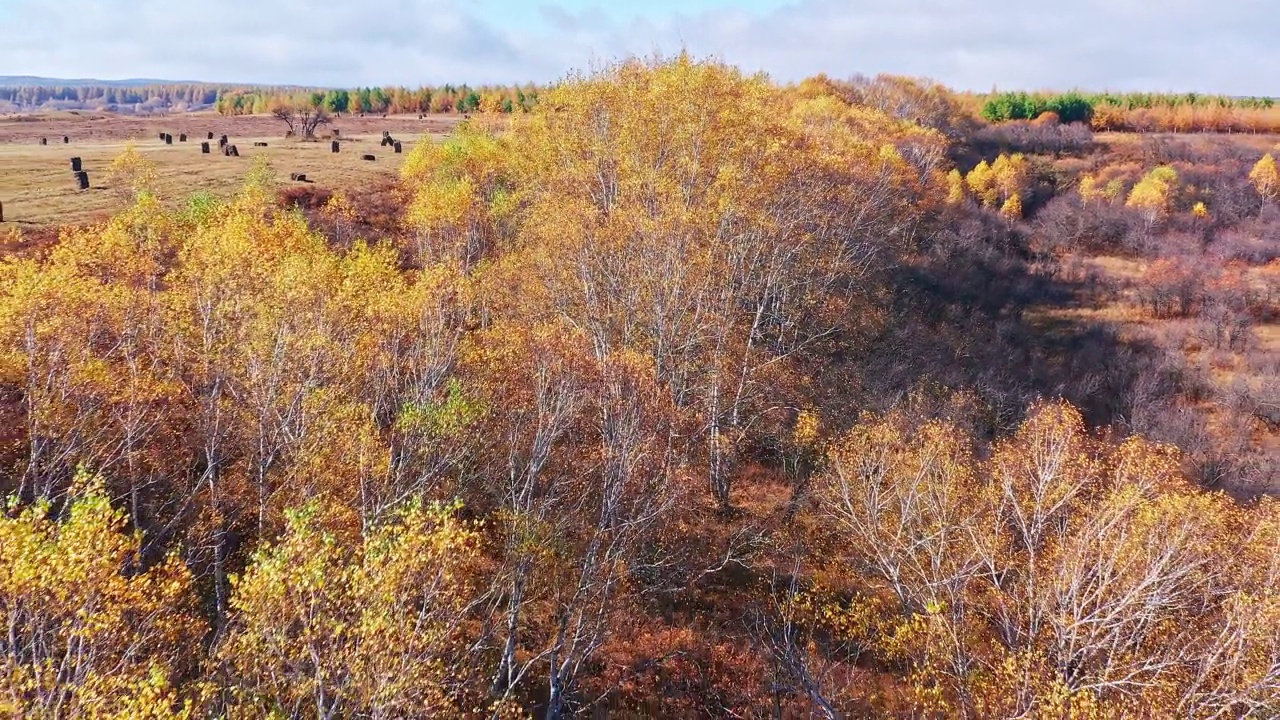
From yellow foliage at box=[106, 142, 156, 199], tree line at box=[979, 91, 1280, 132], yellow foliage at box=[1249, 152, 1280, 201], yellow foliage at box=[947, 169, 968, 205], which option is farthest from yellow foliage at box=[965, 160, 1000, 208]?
yellow foliage at box=[106, 142, 156, 199]

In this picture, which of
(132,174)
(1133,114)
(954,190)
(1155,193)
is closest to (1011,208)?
(954,190)

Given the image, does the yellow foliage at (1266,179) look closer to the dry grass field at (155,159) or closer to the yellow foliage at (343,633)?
the dry grass field at (155,159)

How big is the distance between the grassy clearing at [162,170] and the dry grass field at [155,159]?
0.22ft

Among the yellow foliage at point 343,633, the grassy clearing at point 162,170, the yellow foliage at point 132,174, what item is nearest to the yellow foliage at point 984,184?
the grassy clearing at point 162,170

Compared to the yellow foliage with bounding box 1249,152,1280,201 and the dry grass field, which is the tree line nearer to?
the yellow foliage with bounding box 1249,152,1280,201

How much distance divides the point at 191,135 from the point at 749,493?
101839 mm

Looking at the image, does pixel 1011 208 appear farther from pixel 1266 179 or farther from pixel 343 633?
pixel 343 633

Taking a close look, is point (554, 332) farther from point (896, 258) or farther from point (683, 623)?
point (896, 258)

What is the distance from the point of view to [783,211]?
43562 mm

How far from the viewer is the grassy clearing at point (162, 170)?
157 feet

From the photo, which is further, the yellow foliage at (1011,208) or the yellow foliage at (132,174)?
the yellow foliage at (1011,208)

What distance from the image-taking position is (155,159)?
69.1 metres

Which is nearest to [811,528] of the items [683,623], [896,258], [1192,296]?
[683,623]

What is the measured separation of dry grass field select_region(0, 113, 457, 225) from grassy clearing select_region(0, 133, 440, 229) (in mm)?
68
